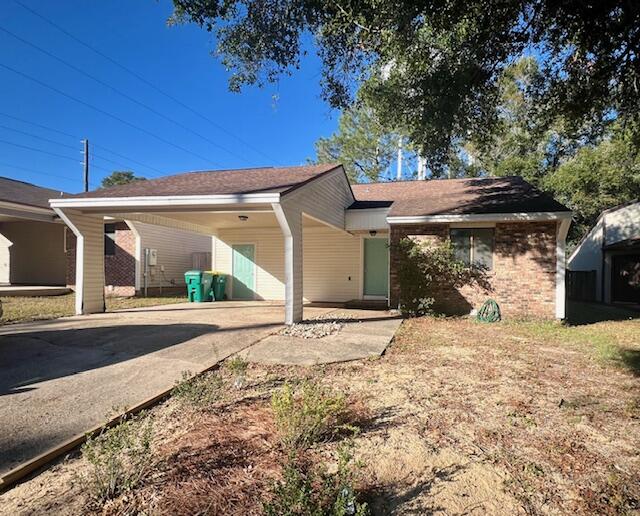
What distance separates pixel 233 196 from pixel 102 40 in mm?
12575

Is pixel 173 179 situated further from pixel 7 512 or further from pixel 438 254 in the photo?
pixel 7 512

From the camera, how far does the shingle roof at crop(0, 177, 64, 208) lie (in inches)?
550

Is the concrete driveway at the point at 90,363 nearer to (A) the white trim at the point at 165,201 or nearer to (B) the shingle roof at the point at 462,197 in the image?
(A) the white trim at the point at 165,201

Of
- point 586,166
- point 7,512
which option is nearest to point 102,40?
point 7,512

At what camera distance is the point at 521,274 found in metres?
9.80

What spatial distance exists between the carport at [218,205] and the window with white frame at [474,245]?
11.6 feet

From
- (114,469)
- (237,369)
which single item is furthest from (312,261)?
(114,469)

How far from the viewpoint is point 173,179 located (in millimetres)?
11188

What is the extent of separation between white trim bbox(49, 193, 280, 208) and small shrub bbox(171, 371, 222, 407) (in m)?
3.89

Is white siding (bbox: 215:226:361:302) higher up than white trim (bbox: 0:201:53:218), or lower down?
lower down

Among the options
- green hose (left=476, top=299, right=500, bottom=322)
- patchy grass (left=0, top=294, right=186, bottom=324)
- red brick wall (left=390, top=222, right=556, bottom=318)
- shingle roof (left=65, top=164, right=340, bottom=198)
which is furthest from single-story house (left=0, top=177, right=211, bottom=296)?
green hose (left=476, top=299, right=500, bottom=322)

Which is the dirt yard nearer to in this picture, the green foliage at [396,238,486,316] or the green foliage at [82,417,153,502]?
the green foliage at [82,417,153,502]

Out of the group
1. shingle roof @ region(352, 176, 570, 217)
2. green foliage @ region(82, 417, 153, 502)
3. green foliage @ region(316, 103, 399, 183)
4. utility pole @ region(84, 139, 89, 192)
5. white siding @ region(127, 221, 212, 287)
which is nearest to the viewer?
green foliage @ region(82, 417, 153, 502)

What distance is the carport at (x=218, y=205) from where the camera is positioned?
818 centimetres
